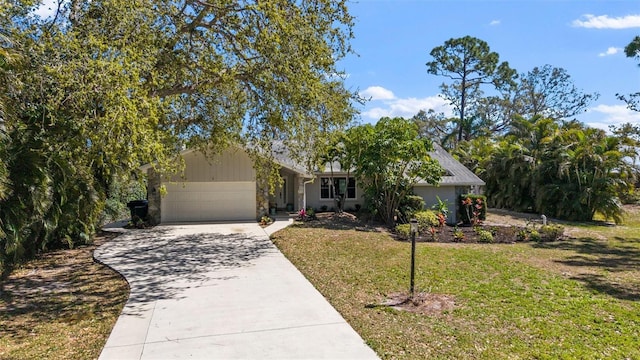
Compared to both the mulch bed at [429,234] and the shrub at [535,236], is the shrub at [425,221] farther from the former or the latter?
the shrub at [535,236]

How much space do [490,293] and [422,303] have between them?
1.47 m

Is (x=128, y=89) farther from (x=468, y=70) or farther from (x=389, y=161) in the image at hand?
A: (x=468, y=70)

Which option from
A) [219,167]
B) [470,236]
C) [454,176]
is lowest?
[470,236]

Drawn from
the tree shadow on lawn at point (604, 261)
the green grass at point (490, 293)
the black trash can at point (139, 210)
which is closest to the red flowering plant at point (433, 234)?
the green grass at point (490, 293)

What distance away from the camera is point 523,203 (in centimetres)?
2166

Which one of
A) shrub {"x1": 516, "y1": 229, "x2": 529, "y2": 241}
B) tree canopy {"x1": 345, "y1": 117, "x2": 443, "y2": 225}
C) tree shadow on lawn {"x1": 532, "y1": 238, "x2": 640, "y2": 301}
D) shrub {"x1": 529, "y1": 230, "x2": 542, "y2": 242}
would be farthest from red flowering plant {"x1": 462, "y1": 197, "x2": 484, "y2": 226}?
tree shadow on lawn {"x1": 532, "y1": 238, "x2": 640, "y2": 301}

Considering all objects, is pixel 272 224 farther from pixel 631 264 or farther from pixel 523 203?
pixel 523 203

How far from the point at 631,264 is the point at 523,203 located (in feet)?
41.3

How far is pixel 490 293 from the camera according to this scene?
6922 mm

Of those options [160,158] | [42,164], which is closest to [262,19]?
[160,158]

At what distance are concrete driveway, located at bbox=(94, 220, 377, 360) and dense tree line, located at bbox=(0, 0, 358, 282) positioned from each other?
7.34ft

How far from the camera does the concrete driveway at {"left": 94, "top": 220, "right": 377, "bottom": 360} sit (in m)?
4.75

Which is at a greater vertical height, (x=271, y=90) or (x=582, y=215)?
(x=271, y=90)

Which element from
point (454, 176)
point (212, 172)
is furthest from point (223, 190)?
point (454, 176)
